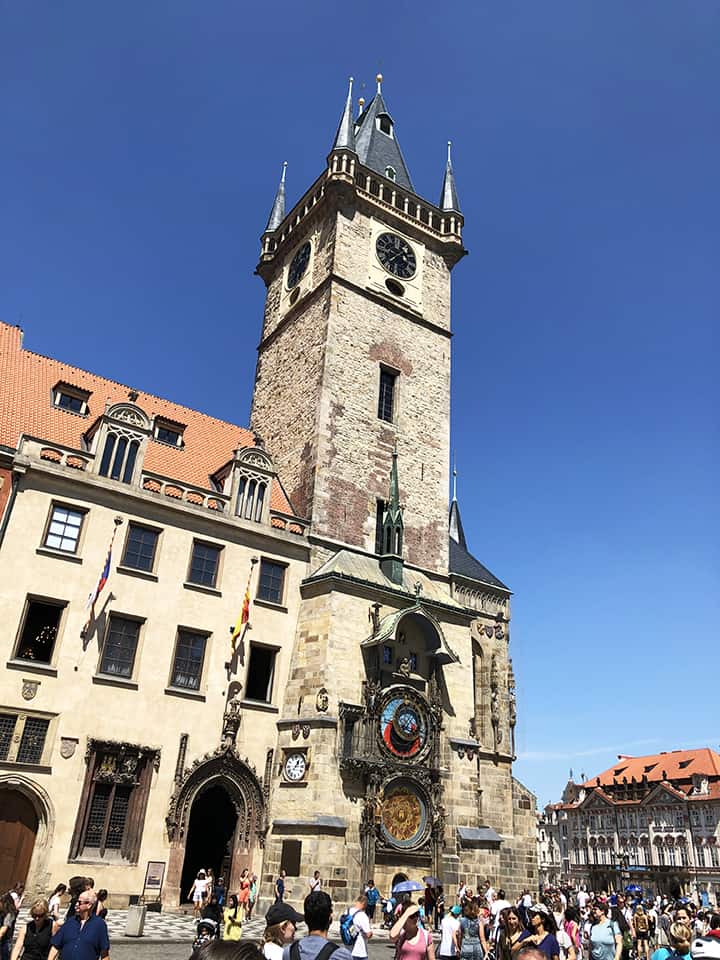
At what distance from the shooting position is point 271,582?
2472 cm

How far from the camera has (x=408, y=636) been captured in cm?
2542

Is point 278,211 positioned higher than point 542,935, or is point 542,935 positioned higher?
point 278,211

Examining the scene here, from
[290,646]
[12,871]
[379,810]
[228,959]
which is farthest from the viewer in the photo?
[290,646]

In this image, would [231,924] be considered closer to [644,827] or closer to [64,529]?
[64,529]

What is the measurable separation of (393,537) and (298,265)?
14.5 meters

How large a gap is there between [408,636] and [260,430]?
12082 millimetres

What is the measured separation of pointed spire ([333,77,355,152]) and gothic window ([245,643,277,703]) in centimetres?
2209

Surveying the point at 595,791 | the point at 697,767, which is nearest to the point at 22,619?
the point at 697,767

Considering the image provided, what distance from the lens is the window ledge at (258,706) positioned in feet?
73.7

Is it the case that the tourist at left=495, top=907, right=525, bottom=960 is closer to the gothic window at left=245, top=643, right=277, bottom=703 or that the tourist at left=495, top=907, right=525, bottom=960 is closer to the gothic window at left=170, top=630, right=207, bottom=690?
the gothic window at left=170, top=630, right=207, bottom=690

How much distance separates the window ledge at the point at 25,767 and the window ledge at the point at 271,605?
7.61 meters

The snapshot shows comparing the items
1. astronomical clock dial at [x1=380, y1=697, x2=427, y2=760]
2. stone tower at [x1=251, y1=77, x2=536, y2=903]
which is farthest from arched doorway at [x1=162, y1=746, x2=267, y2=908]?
astronomical clock dial at [x1=380, y1=697, x2=427, y2=760]

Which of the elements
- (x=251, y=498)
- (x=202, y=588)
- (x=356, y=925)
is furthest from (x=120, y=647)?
(x=356, y=925)

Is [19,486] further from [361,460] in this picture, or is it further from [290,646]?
[361,460]
